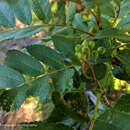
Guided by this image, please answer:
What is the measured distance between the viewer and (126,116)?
41cm

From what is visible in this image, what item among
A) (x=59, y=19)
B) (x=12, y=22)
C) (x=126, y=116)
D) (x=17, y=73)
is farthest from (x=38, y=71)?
(x=59, y=19)

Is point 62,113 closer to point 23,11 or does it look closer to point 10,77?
point 10,77

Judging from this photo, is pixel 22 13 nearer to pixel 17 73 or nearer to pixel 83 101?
pixel 17 73

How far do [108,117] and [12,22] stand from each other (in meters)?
0.38

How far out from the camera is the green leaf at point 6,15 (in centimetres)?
50

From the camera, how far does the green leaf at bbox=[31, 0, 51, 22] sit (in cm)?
47

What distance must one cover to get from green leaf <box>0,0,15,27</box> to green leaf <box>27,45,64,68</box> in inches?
3.6

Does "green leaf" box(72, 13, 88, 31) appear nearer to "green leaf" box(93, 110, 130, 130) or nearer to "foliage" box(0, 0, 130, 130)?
"foliage" box(0, 0, 130, 130)

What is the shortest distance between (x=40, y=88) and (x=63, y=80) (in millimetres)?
69

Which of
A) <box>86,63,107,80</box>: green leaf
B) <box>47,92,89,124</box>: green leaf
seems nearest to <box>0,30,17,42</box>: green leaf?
<box>86,63,107,80</box>: green leaf

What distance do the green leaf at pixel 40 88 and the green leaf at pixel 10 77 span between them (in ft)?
0.12

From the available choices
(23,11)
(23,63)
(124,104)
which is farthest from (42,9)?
(124,104)

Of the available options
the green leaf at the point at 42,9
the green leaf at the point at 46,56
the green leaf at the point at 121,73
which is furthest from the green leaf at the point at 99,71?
the green leaf at the point at 42,9

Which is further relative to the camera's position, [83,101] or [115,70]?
[83,101]
